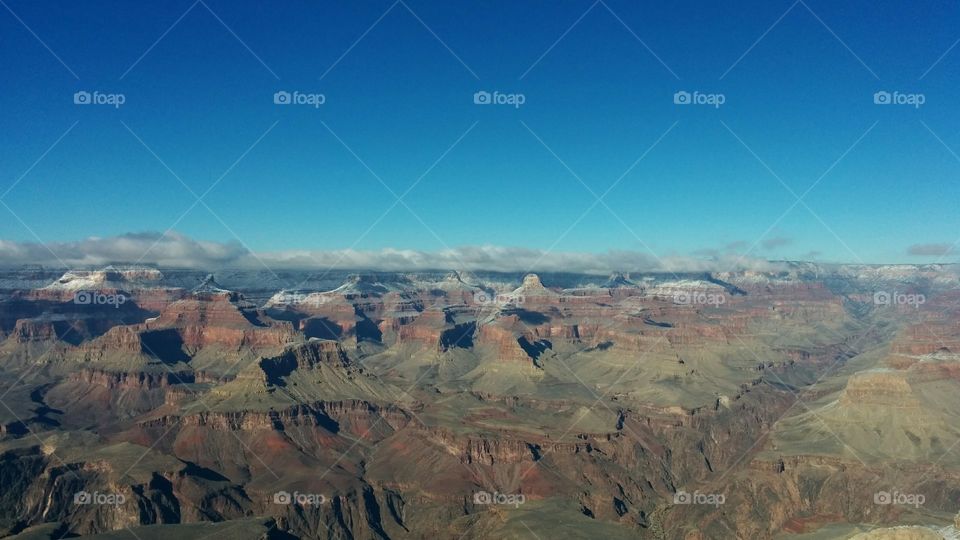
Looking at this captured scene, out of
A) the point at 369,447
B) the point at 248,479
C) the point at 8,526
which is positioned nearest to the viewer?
the point at 8,526

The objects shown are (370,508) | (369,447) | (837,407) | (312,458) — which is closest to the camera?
(370,508)

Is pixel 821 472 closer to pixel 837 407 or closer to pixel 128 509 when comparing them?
pixel 837 407

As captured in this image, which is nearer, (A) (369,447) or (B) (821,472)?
(B) (821,472)

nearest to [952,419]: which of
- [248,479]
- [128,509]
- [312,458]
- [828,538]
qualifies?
[828,538]

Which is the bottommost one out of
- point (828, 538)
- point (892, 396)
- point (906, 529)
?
point (828, 538)

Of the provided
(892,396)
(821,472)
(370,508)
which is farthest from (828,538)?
(892,396)

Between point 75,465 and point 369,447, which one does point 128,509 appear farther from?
point 369,447

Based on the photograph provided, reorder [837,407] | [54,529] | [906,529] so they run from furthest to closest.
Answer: [837,407] < [54,529] < [906,529]

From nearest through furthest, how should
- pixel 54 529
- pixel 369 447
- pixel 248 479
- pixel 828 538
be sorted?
pixel 828 538, pixel 54 529, pixel 248 479, pixel 369 447

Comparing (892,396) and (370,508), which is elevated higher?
(892,396)
